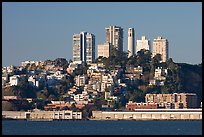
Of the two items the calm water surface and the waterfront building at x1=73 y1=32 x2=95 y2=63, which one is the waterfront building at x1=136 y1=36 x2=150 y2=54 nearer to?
the waterfront building at x1=73 y1=32 x2=95 y2=63

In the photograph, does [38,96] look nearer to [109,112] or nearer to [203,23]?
[109,112]

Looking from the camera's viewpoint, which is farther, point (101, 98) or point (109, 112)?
point (101, 98)

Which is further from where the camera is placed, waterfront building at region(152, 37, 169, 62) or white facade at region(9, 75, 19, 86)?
waterfront building at region(152, 37, 169, 62)

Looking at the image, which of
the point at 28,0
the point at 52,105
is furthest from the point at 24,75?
the point at 28,0

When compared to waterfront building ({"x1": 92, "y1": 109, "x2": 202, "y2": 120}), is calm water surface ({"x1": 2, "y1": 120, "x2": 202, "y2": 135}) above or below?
above

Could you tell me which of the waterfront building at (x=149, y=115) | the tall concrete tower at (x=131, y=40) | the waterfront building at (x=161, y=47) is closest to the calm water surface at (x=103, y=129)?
the waterfront building at (x=149, y=115)

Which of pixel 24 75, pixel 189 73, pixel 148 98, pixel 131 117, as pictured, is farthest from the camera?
pixel 24 75

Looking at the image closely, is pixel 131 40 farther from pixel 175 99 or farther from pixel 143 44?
pixel 175 99

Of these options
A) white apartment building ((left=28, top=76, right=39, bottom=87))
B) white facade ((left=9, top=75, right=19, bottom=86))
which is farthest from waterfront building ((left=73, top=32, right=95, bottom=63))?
white apartment building ((left=28, top=76, right=39, bottom=87))
